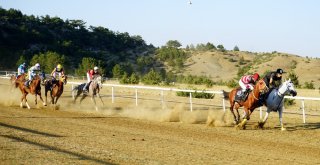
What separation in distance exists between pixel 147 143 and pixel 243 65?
115 m

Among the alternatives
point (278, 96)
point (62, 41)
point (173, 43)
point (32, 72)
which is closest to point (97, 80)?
point (32, 72)

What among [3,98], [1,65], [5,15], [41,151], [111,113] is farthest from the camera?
[5,15]

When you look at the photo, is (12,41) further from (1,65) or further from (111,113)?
(111,113)

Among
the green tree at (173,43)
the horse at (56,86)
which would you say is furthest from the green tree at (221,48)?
the horse at (56,86)

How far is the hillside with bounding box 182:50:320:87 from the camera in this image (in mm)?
94688

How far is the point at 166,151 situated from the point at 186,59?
12400cm

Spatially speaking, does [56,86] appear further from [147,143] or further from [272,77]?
[147,143]

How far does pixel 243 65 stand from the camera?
12412 cm

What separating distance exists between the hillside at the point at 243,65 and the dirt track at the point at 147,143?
6616 centimetres

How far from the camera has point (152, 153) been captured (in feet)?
33.3

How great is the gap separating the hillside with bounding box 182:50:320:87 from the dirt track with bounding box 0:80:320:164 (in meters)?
66.2

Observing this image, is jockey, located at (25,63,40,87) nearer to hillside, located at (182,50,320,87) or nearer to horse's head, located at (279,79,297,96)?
horse's head, located at (279,79,297,96)

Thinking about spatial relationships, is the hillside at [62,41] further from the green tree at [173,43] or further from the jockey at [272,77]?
the jockey at [272,77]

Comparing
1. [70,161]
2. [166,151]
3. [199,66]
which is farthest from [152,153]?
[199,66]
